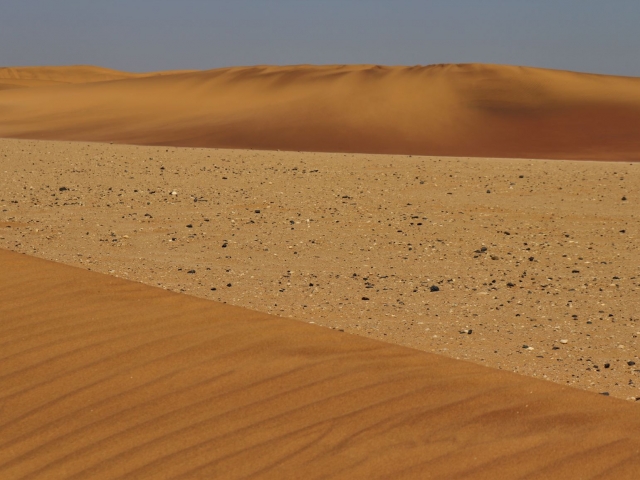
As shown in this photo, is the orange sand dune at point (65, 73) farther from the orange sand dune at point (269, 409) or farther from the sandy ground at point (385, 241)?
the orange sand dune at point (269, 409)

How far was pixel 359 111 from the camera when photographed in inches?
1588

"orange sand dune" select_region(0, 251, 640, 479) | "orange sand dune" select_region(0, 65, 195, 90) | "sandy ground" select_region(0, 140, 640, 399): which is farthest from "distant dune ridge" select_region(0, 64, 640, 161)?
"orange sand dune" select_region(0, 65, 195, 90)

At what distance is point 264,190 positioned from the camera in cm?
1412

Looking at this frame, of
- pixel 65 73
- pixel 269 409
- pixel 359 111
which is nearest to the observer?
pixel 269 409

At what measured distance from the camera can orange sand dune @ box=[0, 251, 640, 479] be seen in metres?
3.69

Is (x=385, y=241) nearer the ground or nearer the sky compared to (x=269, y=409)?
nearer the sky

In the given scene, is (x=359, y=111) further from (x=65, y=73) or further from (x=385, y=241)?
(x=65, y=73)

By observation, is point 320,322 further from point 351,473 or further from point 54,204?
point 54,204

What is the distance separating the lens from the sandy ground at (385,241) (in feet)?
20.9

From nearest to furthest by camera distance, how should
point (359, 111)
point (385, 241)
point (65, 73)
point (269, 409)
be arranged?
point (269, 409) → point (385, 241) → point (359, 111) → point (65, 73)

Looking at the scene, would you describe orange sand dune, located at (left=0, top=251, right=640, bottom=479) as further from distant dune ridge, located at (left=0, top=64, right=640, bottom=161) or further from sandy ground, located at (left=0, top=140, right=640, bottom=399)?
distant dune ridge, located at (left=0, top=64, right=640, bottom=161)

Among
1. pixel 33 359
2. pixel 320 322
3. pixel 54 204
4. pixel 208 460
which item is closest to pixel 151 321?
pixel 33 359

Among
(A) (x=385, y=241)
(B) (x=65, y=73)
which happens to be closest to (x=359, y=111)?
(A) (x=385, y=241)

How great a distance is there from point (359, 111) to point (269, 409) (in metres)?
36.8
